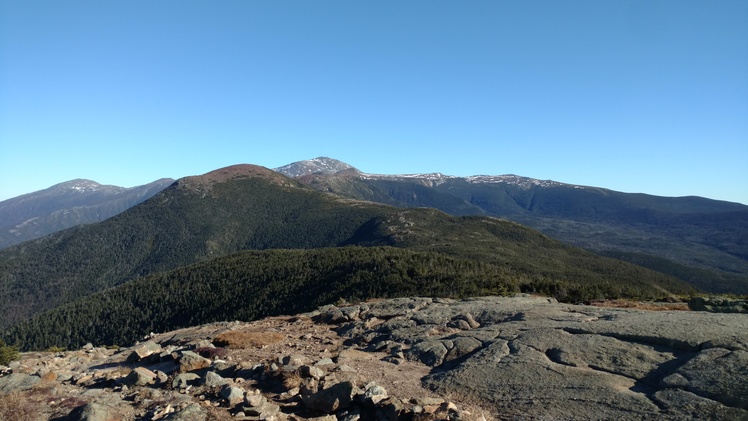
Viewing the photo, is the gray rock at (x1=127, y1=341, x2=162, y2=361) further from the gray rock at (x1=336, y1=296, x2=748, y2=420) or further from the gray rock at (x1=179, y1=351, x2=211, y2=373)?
the gray rock at (x1=336, y1=296, x2=748, y2=420)

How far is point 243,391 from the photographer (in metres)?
11.1

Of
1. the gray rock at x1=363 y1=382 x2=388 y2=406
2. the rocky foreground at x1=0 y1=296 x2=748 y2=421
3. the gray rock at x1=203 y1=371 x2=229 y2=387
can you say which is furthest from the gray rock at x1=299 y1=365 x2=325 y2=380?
the gray rock at x1=203 y1=371 x2=229 y2=387

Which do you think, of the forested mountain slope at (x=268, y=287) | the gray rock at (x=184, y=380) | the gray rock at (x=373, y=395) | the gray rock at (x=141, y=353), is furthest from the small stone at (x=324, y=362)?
the forested mountain slope at (x=268, y=287)

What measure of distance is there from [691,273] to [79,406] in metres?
241

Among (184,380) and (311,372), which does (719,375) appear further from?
(184,380)

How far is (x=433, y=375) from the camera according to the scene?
40.9ft

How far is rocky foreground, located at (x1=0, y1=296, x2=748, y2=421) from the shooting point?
975 cm

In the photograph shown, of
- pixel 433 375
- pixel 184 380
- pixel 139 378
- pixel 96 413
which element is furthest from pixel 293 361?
pixel 96 413

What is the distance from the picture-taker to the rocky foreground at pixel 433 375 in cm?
975

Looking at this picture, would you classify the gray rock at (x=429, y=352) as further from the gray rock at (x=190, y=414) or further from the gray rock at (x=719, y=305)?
the gray rock at (x=719, y=305)

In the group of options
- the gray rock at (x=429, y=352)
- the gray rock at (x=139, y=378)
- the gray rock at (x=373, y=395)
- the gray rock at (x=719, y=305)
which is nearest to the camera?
the gray rock at (x=373, y=395)

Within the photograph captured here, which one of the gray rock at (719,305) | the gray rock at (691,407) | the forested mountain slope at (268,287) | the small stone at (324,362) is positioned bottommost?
the forested mountain slope at (268,287)

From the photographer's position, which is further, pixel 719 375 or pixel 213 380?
pixel 213 380

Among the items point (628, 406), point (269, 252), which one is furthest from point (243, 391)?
point (269, 252)
